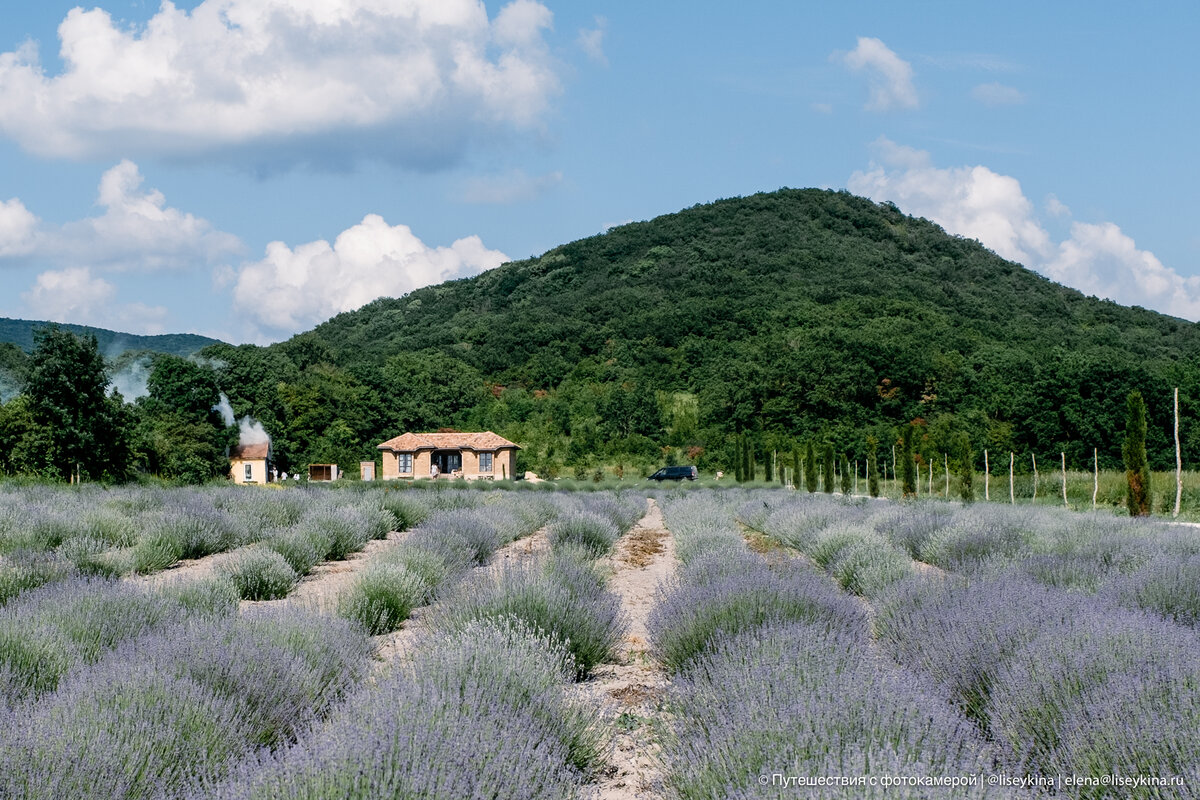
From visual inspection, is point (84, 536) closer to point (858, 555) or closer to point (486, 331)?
point (858, 555)

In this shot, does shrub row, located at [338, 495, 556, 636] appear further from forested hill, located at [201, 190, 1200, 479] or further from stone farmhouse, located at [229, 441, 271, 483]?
forested hill, located at [201, 190, 1200, 479]

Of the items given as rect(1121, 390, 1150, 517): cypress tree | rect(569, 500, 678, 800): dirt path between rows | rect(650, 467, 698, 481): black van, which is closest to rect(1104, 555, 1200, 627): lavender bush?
rect(569, 500, 678, 800): dirt path between rows

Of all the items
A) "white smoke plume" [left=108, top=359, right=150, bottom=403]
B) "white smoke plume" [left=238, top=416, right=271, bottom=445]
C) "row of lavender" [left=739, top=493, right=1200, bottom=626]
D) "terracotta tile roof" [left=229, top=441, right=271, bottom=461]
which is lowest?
"row of lavender" [left=739, top=493, right=1200, bottom=626]

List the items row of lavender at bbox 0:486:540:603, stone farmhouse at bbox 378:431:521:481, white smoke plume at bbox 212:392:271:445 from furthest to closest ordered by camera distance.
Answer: stone farmhouse at bbox 378:431:521:481
white smoke plume at bbox 212:392:271:445
row of lavender at bbox 0:486:540:603

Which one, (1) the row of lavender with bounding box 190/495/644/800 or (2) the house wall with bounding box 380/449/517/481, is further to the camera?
(2) the house wall with bounding box 380/449/517/481

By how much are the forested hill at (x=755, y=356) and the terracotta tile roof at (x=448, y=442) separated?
5209 millimetres

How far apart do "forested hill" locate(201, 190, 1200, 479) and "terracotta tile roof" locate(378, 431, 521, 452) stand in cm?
521

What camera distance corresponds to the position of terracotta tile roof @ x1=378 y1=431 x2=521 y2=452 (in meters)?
58.1

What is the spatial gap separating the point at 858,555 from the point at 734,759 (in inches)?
283

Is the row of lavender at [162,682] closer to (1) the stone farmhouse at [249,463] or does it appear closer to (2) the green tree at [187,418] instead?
(2) the green tree at [187,418]

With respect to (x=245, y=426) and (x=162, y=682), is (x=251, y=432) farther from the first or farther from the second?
(x=162, y=682)

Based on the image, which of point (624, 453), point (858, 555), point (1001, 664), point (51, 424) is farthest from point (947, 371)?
point (1001, 664)

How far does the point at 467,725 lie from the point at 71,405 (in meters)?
34.7

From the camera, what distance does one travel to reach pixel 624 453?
207 feet
